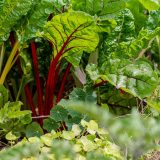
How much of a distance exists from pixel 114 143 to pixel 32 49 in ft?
1.72

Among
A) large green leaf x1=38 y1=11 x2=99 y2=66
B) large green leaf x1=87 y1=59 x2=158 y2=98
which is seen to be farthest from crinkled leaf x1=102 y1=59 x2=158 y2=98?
large green leaf x1=38 y1=11 x2=99 y2=66

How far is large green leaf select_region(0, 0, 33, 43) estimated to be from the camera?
1.51 m

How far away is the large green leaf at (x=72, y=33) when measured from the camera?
1.40 m

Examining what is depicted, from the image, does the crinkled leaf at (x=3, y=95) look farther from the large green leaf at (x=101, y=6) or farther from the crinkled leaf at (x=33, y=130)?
the large green leaf at (x=101, y=6)

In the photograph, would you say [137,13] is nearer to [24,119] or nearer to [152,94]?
[152,94]

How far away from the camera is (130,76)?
1561 mm

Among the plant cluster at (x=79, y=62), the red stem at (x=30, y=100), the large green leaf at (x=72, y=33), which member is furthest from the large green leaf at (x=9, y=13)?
the red stem at (x=30, y=100)

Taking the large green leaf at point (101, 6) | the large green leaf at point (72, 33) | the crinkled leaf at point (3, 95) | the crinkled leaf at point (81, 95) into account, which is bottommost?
the crinkled leaf at point (81, 95)

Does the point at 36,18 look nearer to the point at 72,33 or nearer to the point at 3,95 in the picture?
the point at 72,33

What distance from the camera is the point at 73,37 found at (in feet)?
4.98

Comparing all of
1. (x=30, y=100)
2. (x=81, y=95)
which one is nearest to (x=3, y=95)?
(x=30, y=100)

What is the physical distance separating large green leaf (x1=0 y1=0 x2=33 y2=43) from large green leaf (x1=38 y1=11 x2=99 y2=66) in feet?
0.34

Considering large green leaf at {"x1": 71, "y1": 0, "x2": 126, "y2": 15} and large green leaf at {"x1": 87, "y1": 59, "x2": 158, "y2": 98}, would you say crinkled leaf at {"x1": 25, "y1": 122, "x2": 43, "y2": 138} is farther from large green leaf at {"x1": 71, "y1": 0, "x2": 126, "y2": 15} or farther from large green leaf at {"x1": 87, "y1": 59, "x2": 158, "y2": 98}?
large green leaf at {"x1": 71, "y1": 0, "x2": 126, "y2": 15}

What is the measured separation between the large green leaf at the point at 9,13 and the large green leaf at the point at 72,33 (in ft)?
0.34
